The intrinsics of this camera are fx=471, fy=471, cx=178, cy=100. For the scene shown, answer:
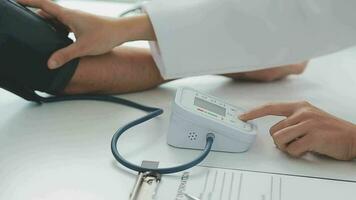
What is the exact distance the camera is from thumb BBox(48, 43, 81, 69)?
0.88 m

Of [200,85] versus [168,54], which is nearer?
[168,54]

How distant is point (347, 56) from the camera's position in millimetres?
1227

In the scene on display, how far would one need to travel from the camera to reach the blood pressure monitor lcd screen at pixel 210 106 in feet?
2.56

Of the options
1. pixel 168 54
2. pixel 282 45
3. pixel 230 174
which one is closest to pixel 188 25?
pixel 168 54

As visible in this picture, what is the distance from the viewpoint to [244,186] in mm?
664

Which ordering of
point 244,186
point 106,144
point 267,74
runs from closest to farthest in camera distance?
point 244,186, point 106,144, point 267,74

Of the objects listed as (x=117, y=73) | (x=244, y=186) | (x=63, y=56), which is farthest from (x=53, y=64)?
(x=244, y=186)

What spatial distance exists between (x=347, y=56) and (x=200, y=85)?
1.44 ft

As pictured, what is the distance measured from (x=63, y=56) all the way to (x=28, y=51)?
0.21 feet

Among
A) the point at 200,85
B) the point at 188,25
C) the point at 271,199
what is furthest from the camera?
the point at 200,85

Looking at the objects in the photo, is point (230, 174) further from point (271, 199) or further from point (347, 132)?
point (347, 132)

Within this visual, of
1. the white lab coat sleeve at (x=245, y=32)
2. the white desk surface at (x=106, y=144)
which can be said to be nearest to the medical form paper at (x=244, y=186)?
the white desk surface at (x=106, y=144)

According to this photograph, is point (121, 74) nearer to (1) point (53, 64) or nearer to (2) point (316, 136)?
(1) point (53, 64)

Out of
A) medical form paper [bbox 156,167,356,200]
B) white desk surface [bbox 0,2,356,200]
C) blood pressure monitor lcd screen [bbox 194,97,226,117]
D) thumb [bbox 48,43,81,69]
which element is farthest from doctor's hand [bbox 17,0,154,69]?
medical form paper [bbox 156,167,356,200]
